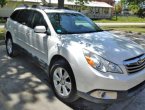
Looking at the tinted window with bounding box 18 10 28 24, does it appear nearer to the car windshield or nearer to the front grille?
the car windshield

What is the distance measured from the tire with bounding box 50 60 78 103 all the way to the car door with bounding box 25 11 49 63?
2.02ft

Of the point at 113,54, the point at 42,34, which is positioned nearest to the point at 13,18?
the point at 42,34

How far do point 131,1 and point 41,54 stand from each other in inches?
943

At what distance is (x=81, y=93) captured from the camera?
432 centimetres

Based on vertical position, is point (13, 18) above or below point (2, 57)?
above

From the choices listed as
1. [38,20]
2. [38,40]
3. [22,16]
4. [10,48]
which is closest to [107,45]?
[38,40]

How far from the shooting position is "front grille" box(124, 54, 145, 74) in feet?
14.3

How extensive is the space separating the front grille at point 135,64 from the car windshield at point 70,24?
1.55 metres

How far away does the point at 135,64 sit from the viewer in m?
4.52

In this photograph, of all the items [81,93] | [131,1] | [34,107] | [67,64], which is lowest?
[34,107]

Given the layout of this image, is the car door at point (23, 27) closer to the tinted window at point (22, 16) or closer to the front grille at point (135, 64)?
the tinted window at point (22, 16)

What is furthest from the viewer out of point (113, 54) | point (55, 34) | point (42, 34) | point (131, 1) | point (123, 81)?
point (131, 1)

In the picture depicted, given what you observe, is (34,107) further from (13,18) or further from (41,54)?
(13,18)

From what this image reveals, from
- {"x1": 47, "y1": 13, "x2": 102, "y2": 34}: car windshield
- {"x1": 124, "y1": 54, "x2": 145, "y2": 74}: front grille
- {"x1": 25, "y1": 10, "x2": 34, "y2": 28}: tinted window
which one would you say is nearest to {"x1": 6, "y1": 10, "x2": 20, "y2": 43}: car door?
{"x1": 25, "y1": 10, "x2": 34, "y2": 28}: tinted window
